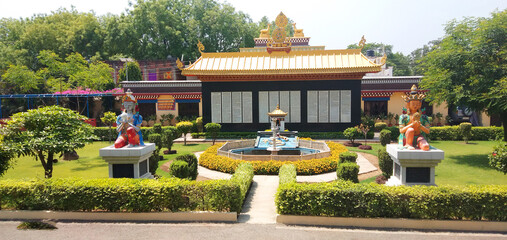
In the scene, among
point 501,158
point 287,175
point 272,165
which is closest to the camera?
point 501,158

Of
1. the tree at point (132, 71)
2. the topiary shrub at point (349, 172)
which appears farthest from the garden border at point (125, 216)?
the tree at point (132, 71)

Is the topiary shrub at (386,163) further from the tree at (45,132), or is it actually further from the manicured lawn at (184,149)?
the tree at (45,132)

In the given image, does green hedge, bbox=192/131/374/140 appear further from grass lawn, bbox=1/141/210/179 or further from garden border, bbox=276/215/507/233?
garden border, bbox=276/215/507/233

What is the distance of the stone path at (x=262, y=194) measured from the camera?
8.64 metres

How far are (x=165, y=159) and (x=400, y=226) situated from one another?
12.9m

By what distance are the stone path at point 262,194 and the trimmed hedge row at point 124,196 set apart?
1.96 feet

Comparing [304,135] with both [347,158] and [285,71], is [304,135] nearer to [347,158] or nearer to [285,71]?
[285,71]

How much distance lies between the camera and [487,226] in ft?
24.9

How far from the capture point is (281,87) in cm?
2538

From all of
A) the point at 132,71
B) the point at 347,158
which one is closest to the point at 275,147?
the point at 347,158

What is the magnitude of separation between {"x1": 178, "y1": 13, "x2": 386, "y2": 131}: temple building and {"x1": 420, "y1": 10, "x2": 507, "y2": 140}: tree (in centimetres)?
785

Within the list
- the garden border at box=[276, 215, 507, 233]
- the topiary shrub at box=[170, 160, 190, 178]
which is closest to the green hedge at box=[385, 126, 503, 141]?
the garden border at box=[276, 215, 507, 233]

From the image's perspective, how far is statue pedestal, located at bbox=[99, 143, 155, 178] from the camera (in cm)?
981

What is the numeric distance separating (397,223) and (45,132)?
1117 cm
